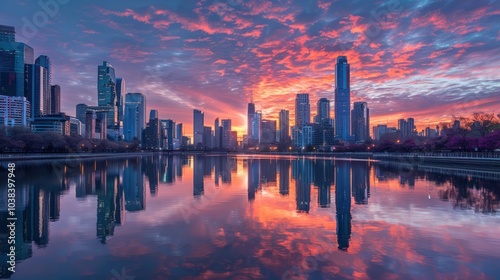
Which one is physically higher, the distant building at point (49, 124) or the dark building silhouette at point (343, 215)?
the distant building at point (49, 124)

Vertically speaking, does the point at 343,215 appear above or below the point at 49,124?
below

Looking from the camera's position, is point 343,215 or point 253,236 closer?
point 253,236

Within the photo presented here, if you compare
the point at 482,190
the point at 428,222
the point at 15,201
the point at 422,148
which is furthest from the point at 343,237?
the point at 422,148

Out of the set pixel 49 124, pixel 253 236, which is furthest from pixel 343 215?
pixel 49 124

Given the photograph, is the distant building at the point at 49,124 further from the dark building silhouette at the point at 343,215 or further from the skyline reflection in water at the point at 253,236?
the dark building silhouette at the point at 343,215

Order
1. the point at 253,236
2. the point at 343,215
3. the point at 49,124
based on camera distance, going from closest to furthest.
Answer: the point at 253,236 < the point at 343,215 < the point at 49,124

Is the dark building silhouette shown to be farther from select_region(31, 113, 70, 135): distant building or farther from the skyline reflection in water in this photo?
select_region(31, 113, 70, 135): distant building

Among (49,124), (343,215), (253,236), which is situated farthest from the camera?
(49,124)

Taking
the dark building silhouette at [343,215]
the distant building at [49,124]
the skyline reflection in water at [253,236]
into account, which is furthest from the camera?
the distant building at [49,124]

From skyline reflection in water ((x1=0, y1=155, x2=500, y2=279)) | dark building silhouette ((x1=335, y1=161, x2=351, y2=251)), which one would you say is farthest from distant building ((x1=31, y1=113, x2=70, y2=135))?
dark building silhouette ((x1=335, y1=161, x2=351, y2=251))

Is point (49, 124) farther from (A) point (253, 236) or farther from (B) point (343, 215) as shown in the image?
(A) point (253, 236)

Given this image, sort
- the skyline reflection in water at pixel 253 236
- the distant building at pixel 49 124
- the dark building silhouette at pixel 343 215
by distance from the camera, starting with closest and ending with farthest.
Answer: the skyline reflection in water at pixel 253 236 → the dark building silhouette at pixel 343 215 → the distant building at pixel 49 124

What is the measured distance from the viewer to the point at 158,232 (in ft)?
49.1

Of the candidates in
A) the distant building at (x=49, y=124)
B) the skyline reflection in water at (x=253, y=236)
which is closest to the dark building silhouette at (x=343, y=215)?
the skyline reflection in water at (x=253, y=236)
